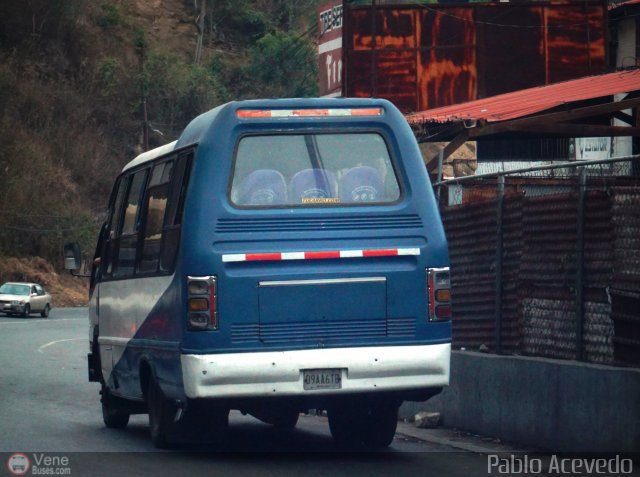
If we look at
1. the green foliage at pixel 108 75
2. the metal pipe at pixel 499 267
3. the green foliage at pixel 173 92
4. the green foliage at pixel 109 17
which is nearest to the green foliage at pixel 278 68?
the green foliage at pixel 173 92

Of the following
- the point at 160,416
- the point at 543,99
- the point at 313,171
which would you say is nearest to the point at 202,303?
the point at 313,171

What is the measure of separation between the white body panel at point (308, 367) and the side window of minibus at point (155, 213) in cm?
157

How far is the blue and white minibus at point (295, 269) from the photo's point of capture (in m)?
9.52

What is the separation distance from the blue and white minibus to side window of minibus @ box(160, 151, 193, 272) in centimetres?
2

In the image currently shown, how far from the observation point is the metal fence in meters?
10.2

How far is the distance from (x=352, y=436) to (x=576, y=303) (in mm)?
2438

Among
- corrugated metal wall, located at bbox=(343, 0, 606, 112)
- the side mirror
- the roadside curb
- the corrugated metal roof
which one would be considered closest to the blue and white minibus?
the roadside curb

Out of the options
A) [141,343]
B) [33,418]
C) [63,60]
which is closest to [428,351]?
[141,343]

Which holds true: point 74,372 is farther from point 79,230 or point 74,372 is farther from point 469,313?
point 79,230

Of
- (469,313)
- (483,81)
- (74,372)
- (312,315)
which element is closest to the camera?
(312,315)

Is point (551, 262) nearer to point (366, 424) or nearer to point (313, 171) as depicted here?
point (366, 424)

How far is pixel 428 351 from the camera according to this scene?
386 inches

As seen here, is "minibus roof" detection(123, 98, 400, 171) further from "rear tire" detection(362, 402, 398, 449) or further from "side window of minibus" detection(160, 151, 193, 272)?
"rear tire" detection(362, 402, 398, 449)

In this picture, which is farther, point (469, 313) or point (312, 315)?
point (469, 313)
